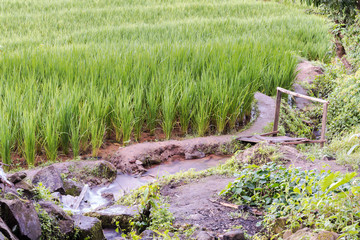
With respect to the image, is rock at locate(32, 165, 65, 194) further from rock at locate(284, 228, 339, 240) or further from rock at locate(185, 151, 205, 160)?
rock at locate(284, 228, 339, 240)

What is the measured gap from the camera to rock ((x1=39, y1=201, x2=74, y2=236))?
271 cm

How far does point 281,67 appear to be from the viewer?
254 inches

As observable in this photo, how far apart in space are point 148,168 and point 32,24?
25.0 ft

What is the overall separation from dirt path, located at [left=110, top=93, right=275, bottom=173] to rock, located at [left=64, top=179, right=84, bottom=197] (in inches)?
29.3

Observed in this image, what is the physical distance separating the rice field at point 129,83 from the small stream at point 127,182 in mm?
531

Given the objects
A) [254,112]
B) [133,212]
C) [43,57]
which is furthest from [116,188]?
[43,57]

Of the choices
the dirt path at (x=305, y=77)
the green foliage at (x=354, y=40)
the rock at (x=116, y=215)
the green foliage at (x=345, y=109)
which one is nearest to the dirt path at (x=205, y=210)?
the rock at (x=116, y=215)

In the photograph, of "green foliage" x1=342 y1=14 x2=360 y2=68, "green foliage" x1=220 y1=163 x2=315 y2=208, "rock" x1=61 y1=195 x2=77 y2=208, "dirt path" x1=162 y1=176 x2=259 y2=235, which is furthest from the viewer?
"green foliage" x1=342 y1=14 x2=360 y2=68

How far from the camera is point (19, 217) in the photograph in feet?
7.74

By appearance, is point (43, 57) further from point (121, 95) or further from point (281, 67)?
point (281, 67)

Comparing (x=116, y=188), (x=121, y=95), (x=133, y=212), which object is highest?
(x=121, y=95)

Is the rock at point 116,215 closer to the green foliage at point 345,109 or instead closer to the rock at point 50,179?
the rock at point 50,179

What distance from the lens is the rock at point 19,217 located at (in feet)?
7.71

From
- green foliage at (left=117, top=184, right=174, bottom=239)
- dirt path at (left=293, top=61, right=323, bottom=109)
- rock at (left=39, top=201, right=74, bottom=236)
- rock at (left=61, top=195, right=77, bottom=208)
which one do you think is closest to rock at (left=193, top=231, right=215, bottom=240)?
green foliage at (left=117, top=184, right=174, bottom=239)
